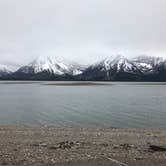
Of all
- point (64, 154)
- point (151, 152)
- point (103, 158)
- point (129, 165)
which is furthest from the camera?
point (151, 152)

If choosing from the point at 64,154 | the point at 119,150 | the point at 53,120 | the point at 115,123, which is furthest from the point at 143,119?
the point at 64,154

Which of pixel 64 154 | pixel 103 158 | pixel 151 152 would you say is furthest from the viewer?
pixel 151 152

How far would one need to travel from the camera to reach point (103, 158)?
1404 cm

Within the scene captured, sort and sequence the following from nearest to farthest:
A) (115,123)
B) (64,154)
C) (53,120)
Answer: (64,154), (115,123), (53,120)

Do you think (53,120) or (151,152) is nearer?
(151,152)

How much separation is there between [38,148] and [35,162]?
3.84 metres

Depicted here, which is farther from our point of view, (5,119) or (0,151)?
(5,119)

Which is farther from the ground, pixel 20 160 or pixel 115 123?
pixel 20 160

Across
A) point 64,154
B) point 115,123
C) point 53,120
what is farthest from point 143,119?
point 64,154

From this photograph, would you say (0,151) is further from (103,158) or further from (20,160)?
(103,158)

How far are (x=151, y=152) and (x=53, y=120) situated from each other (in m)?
26.0

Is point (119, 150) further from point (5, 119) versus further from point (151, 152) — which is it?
point (5, 119)

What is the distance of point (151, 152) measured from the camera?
16.2 metres

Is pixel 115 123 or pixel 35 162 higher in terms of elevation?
pixel 35 162
